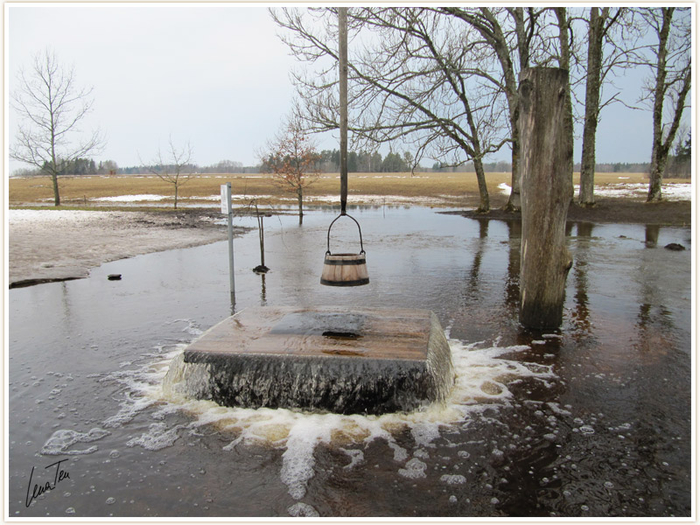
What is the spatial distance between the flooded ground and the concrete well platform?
0.13 meters

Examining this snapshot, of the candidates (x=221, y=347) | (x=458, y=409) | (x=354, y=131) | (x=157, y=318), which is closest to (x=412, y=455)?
(x=458, y=409)

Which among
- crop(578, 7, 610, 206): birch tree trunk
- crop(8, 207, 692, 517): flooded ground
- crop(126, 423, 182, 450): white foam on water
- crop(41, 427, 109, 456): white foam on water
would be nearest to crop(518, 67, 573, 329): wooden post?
crop(8, 207, 692, 517): flooded ground

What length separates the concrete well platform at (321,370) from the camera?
4211mm

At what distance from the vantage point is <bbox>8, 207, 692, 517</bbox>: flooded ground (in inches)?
122

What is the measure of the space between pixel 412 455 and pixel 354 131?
16766mm

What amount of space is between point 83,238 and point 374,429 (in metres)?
15.8

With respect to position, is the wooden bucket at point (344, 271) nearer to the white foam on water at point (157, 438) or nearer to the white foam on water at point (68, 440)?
the white foam on water at point (157, 438)

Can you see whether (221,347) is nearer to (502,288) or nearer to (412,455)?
(412,455)

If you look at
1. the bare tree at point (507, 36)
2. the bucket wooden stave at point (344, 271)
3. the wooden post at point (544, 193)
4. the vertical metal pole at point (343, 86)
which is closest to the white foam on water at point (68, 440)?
the bucket wooden stave at point (344, 271)

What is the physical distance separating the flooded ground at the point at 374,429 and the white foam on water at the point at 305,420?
2 centimetres

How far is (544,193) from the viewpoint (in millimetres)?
6223

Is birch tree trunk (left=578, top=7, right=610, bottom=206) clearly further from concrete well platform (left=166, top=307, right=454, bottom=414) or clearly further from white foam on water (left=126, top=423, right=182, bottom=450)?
white foam on water (left=126, top=423, right=182, bottom=450)

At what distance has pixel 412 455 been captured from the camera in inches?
142

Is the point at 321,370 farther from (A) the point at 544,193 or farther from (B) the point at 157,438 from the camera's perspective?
(A) the point at 544,193
